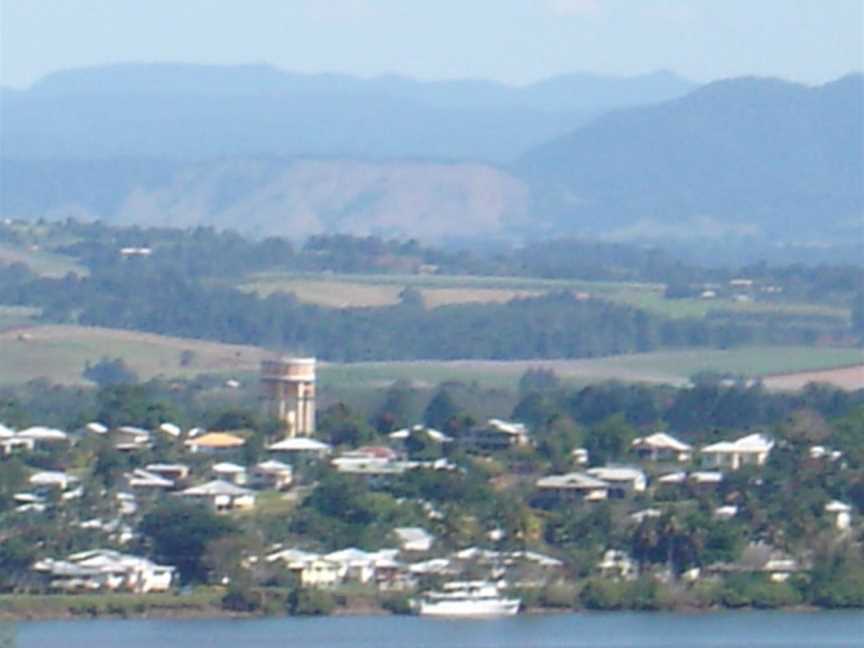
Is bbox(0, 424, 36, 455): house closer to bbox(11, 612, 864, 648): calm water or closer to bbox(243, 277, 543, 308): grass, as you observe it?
bbox(11, 612, 864, 648): calm water

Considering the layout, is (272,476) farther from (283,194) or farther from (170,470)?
(283,194)

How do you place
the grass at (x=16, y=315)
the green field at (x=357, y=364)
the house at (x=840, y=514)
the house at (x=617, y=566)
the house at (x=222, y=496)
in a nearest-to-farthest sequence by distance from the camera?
the house at (x=617, y=566), the house at (x=840, y=514), the house at (x=222, y=496), the green field at (x=357, y=364), the grass at (x=16, y=315)

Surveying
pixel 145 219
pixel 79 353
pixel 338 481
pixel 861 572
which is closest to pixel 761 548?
pixel 861 572

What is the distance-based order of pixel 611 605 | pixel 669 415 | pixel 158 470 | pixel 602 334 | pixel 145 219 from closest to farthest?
pixel 611 605
pixel 158 470
pixel 669 415
pixel 602 334
pixel 145 219

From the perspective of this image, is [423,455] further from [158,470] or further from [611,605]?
[611,605]

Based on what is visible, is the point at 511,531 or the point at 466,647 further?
the point at 511,531

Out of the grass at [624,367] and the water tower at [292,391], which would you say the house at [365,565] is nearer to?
the water tower at [292,391]

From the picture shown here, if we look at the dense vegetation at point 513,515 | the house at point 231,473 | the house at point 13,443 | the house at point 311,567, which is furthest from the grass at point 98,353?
the house at point 311,567
